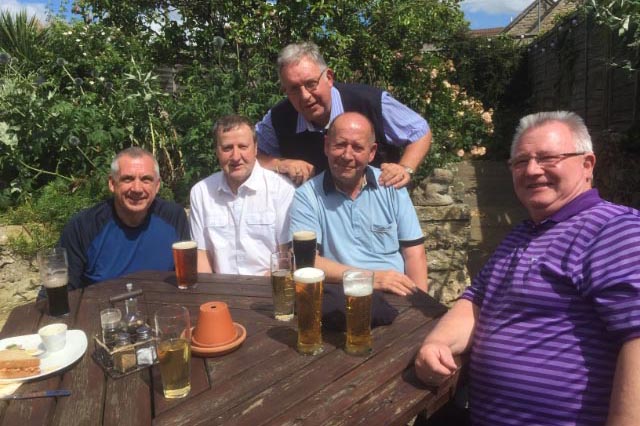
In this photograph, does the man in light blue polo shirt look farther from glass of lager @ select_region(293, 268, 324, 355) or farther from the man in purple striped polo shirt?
glass of lager @ select_region(293, 268, 324, 355)

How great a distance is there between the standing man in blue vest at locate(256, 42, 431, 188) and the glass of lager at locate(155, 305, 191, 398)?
1.45 meters

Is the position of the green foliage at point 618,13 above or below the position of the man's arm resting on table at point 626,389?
above

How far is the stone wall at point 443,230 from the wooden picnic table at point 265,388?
2.13 meters

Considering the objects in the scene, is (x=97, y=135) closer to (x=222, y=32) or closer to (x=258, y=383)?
(x=222, y=32)

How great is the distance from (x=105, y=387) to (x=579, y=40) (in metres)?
8.80

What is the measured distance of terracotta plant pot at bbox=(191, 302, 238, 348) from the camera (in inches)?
59.3

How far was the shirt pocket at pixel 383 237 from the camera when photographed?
2.37 meters

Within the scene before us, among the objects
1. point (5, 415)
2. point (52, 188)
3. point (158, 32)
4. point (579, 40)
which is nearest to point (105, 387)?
point (5, 415)

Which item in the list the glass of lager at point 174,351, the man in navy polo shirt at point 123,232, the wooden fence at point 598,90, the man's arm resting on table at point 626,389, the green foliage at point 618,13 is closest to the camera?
the man's arm resting on table at point 626,389

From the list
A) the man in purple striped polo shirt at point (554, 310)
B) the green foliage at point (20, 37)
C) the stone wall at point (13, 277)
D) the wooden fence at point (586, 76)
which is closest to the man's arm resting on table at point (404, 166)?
the man in purple striped polo shirt at point (554, 310)

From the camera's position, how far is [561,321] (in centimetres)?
140

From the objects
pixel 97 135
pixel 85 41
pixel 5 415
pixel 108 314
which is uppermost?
pixel 85 41

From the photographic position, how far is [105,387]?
4.42 ft

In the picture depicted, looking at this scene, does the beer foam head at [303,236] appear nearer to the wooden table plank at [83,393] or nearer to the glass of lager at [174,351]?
the glass of lager at [174,351]
